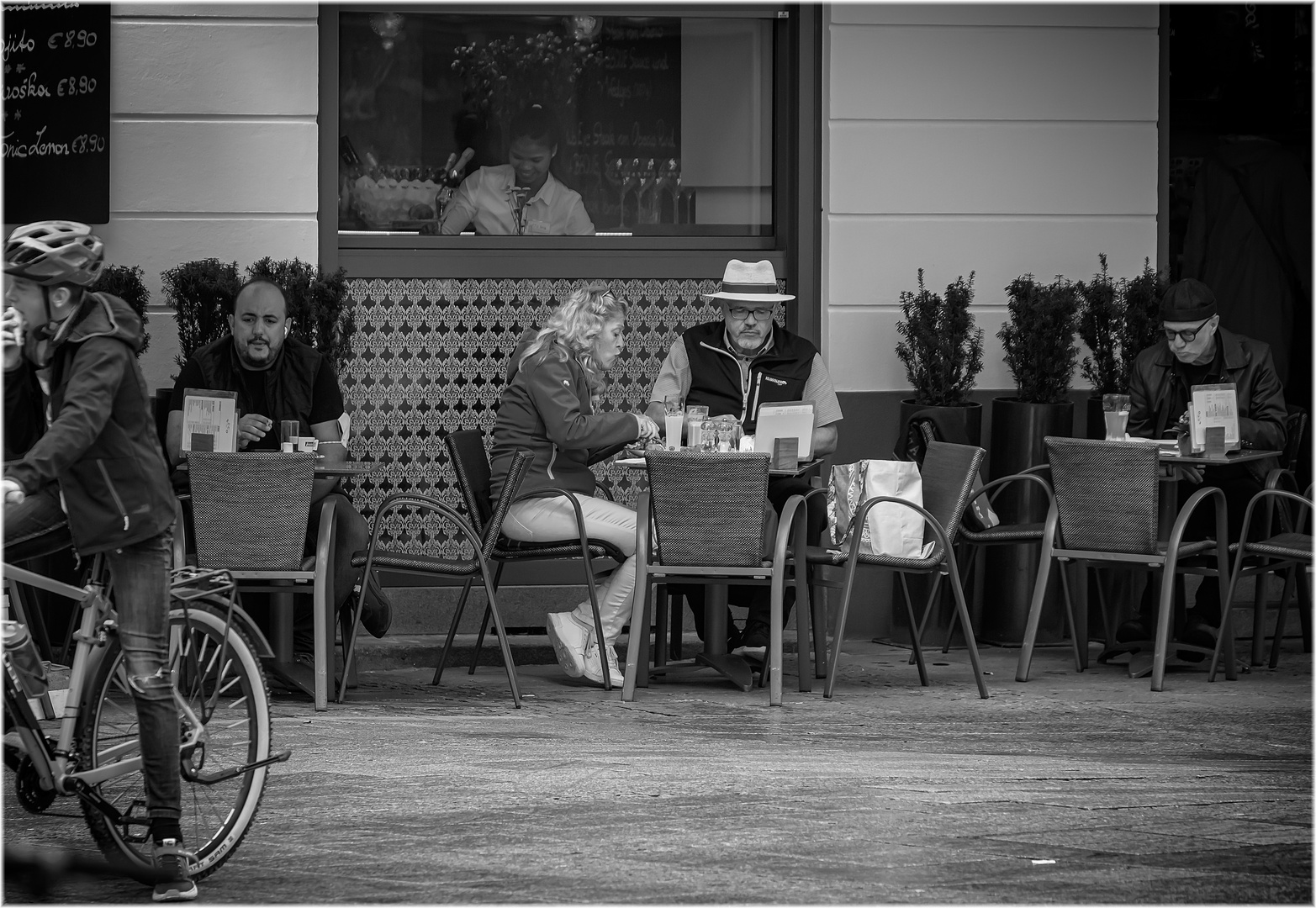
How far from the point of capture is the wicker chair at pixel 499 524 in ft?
23.3

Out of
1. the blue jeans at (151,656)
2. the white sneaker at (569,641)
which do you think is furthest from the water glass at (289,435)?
the blue jeans at (151,656)

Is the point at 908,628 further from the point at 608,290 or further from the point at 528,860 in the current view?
the point at 528,860

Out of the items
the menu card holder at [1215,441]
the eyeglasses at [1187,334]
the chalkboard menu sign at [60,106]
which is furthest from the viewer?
the chalkboard menu sign at [60,106]

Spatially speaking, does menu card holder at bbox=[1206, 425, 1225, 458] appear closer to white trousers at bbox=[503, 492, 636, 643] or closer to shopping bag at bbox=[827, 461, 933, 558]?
shopping bag at bbox=[827, 461, 933, 558]

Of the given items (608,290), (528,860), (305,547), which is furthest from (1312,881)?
(608,290)

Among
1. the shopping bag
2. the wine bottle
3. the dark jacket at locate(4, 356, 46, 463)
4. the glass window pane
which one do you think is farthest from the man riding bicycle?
the wine bottle

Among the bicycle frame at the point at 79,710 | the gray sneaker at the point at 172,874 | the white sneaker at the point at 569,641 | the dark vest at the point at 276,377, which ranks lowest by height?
the gray sneaker at the point at 172,874

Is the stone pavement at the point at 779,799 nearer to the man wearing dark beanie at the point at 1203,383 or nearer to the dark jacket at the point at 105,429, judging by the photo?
the man wearing dark beanie at the point at 1203,383

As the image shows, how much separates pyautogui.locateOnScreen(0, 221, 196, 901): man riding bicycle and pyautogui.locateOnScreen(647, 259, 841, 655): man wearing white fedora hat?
4.03 metres

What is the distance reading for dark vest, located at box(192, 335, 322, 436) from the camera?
748 centimetres

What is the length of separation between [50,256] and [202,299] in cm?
397

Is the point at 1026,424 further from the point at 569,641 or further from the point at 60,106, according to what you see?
the point at 60,106

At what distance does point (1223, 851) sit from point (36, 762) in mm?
3114

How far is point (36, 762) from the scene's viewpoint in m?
4.20
